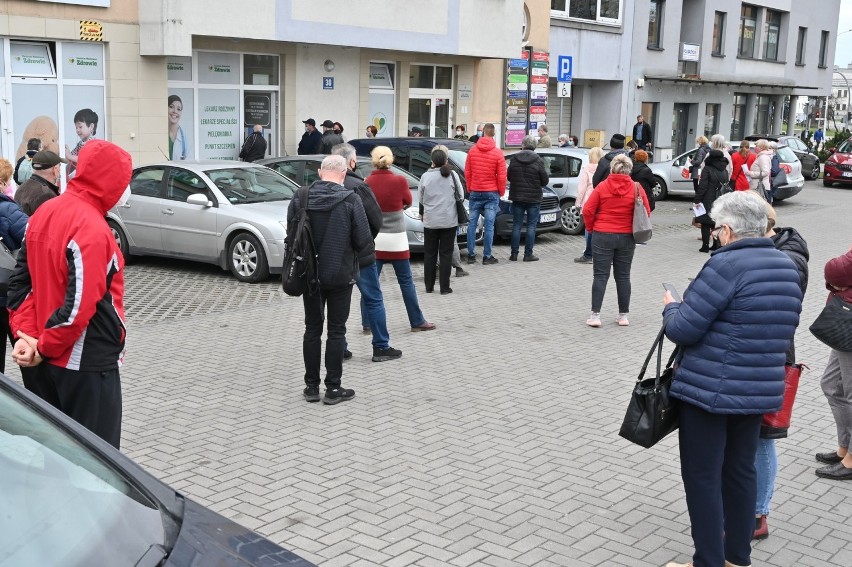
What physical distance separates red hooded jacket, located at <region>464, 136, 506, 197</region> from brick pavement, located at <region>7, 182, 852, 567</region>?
9.89 ft

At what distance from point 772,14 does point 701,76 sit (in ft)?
29.2

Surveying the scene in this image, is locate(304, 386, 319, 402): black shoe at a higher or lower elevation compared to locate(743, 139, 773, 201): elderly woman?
lower

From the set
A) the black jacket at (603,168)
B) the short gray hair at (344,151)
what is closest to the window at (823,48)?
the black jacket at (603,168)

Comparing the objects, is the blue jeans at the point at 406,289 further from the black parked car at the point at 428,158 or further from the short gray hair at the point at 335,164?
the black parked car at the point at 428,158

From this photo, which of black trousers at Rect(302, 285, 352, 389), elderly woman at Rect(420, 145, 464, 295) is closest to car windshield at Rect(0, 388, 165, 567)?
black trousers at Rect(302, 285, 352, 389)

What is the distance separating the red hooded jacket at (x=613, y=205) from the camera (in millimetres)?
10102

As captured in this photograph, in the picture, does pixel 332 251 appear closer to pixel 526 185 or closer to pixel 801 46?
pixel 526 185

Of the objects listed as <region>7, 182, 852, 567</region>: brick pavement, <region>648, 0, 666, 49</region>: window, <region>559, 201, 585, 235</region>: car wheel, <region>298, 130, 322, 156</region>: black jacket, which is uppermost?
<region>648, 0, 666, 49</region>: window

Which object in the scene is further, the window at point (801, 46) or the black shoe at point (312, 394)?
the window at point (801, 46)

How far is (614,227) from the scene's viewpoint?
405 inches

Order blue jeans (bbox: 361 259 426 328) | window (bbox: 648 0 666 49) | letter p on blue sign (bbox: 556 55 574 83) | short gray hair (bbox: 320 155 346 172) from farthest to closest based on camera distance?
window (bbox: 648 0 666 49), letter p on blue sign (bbox: 556 55 574 83), blue jeans (bbox: 361 259 426 328), short gray hair (bbox: 320 155 346 172)

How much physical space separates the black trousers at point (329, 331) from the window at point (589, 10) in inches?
959

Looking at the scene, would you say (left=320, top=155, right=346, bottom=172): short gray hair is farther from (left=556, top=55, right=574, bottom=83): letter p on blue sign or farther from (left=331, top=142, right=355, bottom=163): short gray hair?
(left=556, top=55, right=574, bottom=83): letter p on blue sign

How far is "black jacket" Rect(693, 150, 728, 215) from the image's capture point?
16219 millimetres
